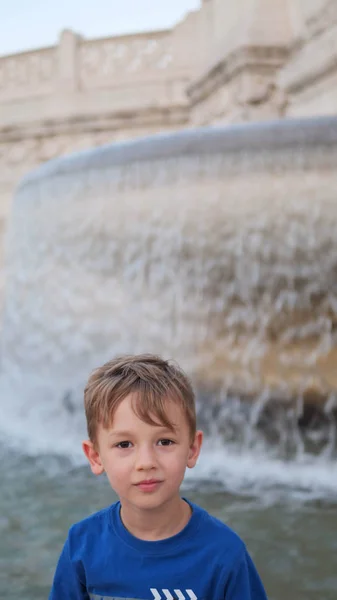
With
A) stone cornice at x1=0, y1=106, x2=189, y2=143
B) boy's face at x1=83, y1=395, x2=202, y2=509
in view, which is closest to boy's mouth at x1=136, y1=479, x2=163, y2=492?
boy's face at x1=83, y1=395, x2=202, y2=509

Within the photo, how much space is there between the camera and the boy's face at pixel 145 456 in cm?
87

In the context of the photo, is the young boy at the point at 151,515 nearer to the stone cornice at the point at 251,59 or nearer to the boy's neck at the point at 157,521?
the boy's neck at the point at 157,521

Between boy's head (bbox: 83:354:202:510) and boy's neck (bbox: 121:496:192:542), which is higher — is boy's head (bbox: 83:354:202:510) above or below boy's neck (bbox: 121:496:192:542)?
above

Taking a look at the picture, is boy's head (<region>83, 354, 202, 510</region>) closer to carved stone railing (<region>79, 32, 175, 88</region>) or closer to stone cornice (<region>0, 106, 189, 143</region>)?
stone cornice (<region>0, 106, 189, 143</region>)

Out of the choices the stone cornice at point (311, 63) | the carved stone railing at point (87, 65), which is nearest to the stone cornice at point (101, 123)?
the carved stone railing at point (87, 65)

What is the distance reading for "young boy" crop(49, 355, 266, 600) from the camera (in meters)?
0.87

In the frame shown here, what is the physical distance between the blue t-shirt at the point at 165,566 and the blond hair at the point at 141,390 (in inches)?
4.7

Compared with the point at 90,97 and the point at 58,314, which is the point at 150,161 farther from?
the point at 90,97

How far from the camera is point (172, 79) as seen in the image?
7031mm

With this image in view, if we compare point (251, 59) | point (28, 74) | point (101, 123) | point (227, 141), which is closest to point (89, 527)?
point (227, 141)

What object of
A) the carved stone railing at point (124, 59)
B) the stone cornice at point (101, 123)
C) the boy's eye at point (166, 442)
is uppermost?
the carved stone railing at point (124, 59)

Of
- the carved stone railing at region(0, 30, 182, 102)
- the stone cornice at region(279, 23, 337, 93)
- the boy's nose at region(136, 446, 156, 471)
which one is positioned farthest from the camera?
the carved stone railing at region(0, 30, 182, 102)

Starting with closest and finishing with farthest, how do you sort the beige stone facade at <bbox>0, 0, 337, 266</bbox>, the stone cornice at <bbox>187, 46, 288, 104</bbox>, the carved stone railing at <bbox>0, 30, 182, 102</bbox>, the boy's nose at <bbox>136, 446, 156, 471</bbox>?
the boy's nose at <bbox>136, 446, 156, 471</bbox> < the beige stone facade at <bbox>0, 0, 337, 266</bbox> < the stone cornice at <bbox>187, 46, 288, 104</bbox> < the carved stone railing at <bbox>0, 30, 182, 102</bbox>

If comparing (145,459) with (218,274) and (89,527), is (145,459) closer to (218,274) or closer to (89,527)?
(89,527)
